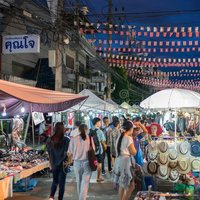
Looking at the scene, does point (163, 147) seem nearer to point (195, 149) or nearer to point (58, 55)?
point (195, 149)

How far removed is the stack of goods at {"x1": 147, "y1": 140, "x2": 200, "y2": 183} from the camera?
912 centimetres

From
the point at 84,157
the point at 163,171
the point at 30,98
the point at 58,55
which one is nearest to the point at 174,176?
the point at 163,171

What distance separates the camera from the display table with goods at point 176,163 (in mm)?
9094

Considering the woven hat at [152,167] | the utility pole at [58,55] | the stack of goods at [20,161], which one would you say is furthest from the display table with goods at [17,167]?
the utility pole at [58,55]

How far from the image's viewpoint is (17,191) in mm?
9719

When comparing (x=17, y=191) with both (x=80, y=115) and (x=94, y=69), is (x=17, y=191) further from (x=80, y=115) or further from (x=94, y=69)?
(x=94, y=69)

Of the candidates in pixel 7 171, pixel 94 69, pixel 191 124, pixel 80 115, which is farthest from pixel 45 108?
pixel 94 69

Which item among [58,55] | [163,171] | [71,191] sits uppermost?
[58,55]

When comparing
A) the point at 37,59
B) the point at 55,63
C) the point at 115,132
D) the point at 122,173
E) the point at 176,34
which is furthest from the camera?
the point at 37,59

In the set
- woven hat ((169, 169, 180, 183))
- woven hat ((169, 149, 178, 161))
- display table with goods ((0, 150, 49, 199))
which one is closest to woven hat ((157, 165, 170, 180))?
woven hat ((169, 169, 180, 183))

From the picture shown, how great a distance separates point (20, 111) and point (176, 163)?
4690 millimetres

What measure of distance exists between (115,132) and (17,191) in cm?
368

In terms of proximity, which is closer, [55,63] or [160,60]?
[55,63]

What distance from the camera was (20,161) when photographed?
9227mm
